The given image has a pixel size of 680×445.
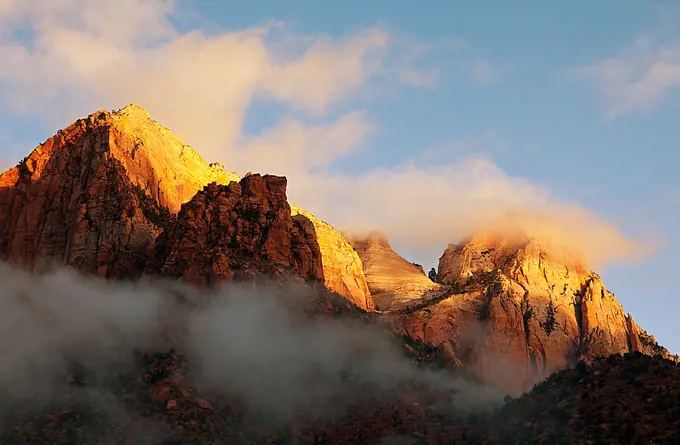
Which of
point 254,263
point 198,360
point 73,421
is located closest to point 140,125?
point 254,263

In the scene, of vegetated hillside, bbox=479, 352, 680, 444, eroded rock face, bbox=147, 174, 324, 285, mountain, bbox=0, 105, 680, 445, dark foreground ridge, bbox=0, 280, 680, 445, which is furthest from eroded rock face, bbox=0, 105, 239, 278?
vegetated hillside, bbox=479, 352, 680, 444

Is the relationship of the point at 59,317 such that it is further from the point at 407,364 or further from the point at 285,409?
the point at 407,364

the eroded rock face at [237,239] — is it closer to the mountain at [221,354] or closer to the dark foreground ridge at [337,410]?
the mountain at [221,354]

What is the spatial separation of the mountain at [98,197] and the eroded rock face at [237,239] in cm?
115

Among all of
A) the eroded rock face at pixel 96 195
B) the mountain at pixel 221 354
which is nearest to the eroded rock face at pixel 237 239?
the mountain at pixel 221 354

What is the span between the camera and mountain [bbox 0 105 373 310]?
523 ft

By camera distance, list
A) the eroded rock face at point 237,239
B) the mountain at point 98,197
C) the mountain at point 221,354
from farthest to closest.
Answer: the mountain at point 98,197 < the eroded rock face at point 237,239 < the mountain at point 221,354

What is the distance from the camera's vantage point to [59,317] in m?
141

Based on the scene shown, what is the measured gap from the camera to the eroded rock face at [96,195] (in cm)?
15962

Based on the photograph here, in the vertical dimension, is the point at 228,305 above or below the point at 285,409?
above

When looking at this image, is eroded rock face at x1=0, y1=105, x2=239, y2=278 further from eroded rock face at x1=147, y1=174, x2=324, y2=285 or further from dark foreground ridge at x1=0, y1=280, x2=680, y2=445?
dark foreground ridge at x1=0, y1=280, x2=680, y2=445

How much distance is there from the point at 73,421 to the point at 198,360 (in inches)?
744

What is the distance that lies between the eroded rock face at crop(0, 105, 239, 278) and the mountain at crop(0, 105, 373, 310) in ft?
0.42

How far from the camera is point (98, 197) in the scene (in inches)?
6422
